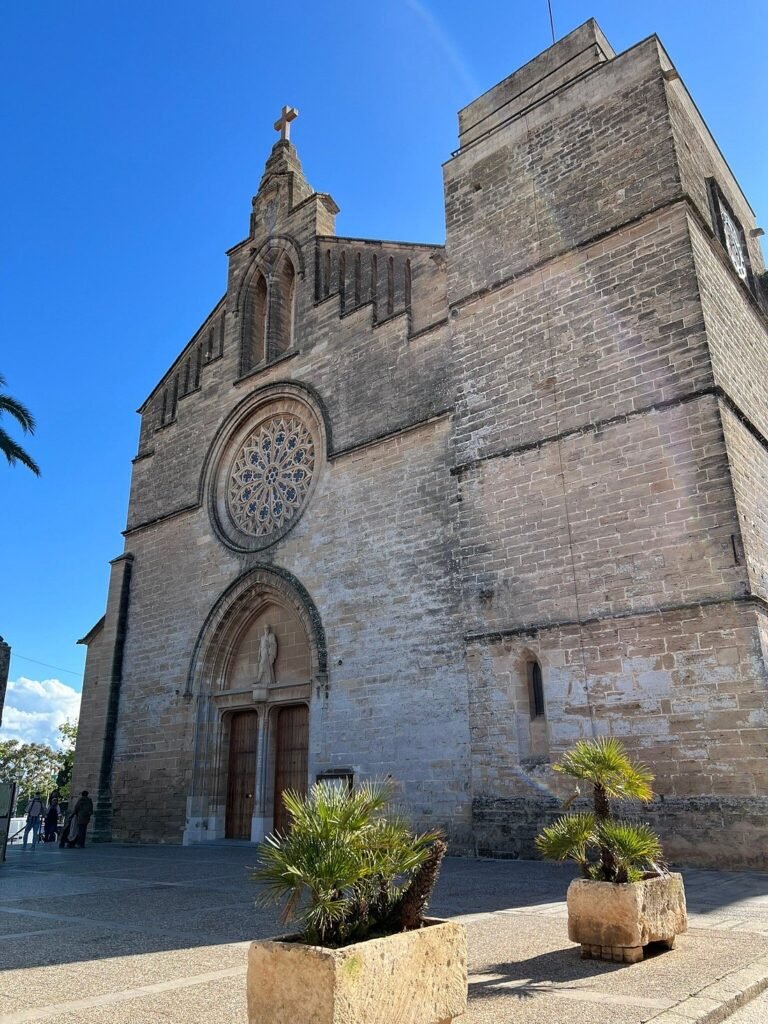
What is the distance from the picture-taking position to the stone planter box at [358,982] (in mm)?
2502

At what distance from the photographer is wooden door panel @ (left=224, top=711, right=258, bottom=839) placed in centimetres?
1402

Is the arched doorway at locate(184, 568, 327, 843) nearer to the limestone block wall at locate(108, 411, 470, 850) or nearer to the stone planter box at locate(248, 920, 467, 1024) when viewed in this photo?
the limestone block wall at locate(108, 411, 470, 850)

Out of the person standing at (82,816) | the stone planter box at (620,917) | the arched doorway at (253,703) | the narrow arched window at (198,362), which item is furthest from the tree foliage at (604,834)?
the narrow arched window at (198,362)

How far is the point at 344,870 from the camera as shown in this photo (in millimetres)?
2799

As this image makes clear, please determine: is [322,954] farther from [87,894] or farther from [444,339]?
[444,339]

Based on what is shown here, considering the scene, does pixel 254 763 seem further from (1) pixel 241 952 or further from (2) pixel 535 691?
(1) pixel 241 952

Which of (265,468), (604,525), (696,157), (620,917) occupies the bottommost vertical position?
(620,917)

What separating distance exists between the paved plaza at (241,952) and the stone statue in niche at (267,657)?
18.3 ft

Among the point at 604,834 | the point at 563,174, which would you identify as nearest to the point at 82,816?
the point at 604,834

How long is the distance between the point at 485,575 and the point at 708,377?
3878 mm

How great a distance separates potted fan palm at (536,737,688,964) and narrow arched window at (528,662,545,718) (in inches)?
204

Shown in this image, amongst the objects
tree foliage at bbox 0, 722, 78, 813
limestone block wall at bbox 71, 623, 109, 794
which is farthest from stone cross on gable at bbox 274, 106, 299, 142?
tree foliage at bbox 0, 722, 78, 813

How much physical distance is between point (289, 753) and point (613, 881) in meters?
9.99

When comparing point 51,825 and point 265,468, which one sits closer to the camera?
point 265,468
